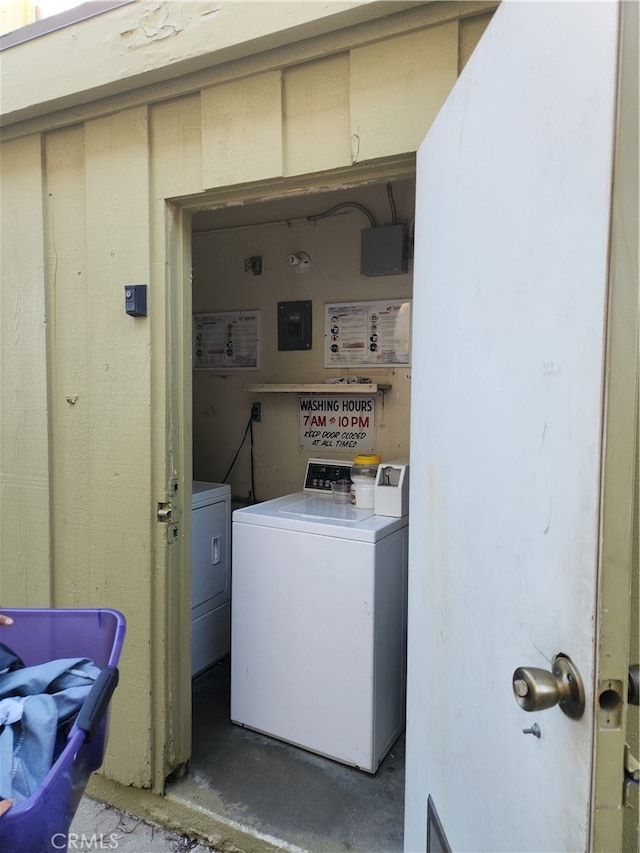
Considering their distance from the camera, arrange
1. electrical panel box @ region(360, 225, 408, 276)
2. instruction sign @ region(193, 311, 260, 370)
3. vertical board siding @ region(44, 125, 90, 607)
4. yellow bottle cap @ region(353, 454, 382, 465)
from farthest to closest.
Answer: instruction sign @ region(193, 311, 260, 370), electrical panel box @ region(360, 225, 408, 276), yellow bottle cap @ region(353, 454, 382, 465), vertical board siding @ region(44, 125, 90, 607)

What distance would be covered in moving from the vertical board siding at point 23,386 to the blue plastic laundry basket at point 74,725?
74 centimetres

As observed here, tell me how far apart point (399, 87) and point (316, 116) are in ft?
0.81

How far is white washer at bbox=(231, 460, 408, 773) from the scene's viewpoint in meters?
1.84

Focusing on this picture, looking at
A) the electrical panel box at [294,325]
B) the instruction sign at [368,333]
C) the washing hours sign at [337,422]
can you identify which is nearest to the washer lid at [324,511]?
the washing hours sign at [337,422]

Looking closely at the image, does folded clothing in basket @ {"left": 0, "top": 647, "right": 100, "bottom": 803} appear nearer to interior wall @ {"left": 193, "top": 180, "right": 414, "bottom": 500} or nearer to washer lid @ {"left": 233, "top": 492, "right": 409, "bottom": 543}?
washer lid @ {"left": 233, "top": 492, "right": 409, "bottom": 543}

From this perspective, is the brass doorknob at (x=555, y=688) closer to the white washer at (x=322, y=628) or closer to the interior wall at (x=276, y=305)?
the white washer at (x=322, y=628)

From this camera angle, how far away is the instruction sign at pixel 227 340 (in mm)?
2959

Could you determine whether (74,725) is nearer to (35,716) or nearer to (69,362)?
(35,716)

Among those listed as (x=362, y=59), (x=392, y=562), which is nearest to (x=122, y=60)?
(x=362, y=59)

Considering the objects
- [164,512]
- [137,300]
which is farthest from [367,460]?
[137,300]

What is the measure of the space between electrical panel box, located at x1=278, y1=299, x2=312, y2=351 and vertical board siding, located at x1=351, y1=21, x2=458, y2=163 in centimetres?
147

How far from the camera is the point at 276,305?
113 inches

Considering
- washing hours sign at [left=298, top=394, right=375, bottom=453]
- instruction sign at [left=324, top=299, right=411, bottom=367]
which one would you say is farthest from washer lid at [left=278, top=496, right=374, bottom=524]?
instruction sign at [left=324, top=299, right=411, bottom=367]

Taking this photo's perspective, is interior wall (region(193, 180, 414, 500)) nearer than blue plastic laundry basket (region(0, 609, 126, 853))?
No
